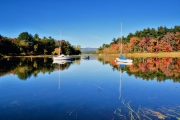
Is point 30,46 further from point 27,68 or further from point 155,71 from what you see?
point 155,71

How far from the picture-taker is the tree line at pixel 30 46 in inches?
3415

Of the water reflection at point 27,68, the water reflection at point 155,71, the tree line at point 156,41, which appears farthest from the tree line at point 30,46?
the water reflection at point 155,71

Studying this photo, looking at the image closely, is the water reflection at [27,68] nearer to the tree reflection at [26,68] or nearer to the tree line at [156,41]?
the tree reflection at [26,68]

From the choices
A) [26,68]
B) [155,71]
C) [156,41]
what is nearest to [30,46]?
[156,41]

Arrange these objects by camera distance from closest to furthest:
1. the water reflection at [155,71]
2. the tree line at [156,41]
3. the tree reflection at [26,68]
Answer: the water reflection at [155,71] → the tree reflection at [26,68] → the tree line at [156,41]

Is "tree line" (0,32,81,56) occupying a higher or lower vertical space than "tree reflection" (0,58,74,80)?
higher

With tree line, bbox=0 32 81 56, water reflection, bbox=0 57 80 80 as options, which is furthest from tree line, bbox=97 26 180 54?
water reflection, bbox=0 57 80 80

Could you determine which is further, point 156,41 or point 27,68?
point 156,41

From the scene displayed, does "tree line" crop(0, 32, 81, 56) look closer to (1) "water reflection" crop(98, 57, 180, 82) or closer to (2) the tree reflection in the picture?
(2) the tree reflection

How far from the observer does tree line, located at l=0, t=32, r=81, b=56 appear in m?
86.8

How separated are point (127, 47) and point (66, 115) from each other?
93238 mm

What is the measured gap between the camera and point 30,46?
98062mm

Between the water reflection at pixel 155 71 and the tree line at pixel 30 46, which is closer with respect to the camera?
the water reflection at pixel 155 71

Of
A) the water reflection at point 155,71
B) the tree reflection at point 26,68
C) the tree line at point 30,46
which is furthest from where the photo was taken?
the tree line at point 30,46
